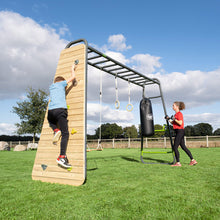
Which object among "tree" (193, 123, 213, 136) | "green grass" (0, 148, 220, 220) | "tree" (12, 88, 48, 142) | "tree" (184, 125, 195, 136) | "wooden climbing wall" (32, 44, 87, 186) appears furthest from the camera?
"tree" (193, 123, 213, 136)

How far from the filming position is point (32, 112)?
28328 millimetres

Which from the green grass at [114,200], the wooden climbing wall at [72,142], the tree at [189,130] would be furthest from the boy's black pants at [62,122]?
the tree at [189,130]

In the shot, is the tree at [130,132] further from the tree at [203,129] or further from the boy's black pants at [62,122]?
the boy's black pants at [62,122]

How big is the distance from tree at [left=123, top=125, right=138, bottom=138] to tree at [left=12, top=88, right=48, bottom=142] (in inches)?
2506

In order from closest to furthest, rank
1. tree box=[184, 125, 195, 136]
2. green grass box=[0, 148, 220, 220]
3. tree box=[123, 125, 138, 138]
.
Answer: green grass box=[0, 148, 220, 220] < tree box=[184, 125, 195, 136] < tree box=[123, 125, 138, 138]

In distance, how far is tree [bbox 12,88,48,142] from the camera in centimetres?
2841

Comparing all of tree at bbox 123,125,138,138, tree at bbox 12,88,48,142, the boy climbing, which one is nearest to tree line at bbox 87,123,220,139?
tree at bbox 123,125,138,138

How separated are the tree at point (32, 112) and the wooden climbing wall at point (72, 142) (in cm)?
2542

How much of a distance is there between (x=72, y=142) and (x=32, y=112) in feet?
86.9

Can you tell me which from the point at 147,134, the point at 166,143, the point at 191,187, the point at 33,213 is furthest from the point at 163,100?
the point at 166,143

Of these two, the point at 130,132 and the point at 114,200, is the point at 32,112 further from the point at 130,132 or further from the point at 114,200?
the point at 130,132

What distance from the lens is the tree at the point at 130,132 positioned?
8994 centimetres

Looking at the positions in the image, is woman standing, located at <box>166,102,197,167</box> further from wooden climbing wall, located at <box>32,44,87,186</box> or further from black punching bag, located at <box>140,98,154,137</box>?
wooden climbing wall, located at <box>32,44,87,186</box>

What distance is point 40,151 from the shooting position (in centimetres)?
430
